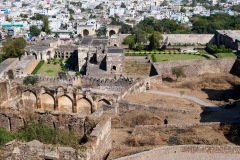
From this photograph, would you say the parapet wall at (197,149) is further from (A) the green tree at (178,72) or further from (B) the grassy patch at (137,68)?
(B) the grassy patch at (137,68)

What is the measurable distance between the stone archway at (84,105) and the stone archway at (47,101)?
1859mm

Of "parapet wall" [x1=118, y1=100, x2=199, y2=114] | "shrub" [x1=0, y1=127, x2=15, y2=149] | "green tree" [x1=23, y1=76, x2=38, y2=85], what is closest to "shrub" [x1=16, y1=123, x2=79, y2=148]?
"shrub" [x1=0, y1=127, x2=15, y2=149]

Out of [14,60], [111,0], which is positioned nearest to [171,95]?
[14,60]

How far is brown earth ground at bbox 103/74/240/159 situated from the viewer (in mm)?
15391

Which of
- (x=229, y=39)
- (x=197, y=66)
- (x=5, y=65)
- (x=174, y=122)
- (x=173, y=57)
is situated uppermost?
(x=229, y=39)

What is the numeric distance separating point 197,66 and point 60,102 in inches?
676


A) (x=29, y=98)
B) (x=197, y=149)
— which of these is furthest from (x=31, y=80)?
(x=197, y=149)

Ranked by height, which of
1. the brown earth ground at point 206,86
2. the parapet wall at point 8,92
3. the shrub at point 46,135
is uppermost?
the shrub at point 46,135

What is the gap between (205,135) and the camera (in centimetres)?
1655

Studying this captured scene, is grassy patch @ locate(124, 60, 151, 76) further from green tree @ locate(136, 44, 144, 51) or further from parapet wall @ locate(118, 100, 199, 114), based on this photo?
parapet wall @ locate(118, 100, 199, 114)

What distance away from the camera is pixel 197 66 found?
3547cm

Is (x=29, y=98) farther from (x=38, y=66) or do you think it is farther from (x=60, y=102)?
(x=38, y=66)

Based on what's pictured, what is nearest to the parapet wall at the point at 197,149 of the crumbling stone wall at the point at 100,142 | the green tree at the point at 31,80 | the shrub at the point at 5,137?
the crumbling stone wall at the point at 100,142

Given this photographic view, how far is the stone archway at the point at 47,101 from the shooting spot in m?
23.7
